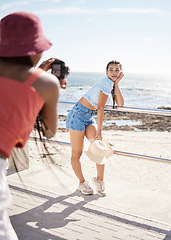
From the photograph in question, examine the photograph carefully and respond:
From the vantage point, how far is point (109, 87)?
359 centimetres

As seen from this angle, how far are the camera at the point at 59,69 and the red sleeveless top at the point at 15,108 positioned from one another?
1.41 ft

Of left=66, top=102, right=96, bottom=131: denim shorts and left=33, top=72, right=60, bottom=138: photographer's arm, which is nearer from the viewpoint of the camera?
left=33, top=72, right=60, bottom=138: photographer's arm

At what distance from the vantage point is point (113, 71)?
12.2 ft

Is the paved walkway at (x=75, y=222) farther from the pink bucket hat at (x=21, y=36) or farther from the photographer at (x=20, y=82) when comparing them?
the pink bucket hat at (x=21, y=36)

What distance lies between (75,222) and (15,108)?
2.15m

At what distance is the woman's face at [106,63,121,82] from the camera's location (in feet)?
12.2

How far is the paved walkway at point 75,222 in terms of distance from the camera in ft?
9.45

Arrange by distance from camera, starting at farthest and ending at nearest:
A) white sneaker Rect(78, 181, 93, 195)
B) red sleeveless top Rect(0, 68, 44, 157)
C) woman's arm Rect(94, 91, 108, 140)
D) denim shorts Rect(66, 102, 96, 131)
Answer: white sneaker Rect(78, 181, 93, 195), denim shorts Rect(66, 102, 96, 131), woman's arm Rect(94, 91, 108, 140), red sleeveless top Rect(0, 68, 44, 157)

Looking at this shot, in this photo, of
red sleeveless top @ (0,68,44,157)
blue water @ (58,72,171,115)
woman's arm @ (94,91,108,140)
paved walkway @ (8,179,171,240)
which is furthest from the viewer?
blue water @ (58,72,171,115)

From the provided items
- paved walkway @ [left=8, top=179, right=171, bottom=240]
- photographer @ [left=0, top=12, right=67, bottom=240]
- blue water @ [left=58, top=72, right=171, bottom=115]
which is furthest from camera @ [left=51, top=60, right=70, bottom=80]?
blue water @ [left=58, top=72, right=171, bottom=115]

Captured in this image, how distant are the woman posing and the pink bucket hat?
2.24 meters

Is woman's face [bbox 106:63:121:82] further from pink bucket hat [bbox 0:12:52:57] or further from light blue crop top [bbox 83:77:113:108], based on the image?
pink bucket hat [bbox 0:12:52:57]

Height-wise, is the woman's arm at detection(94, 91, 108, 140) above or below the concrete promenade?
above

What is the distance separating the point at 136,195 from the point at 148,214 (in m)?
0.52
